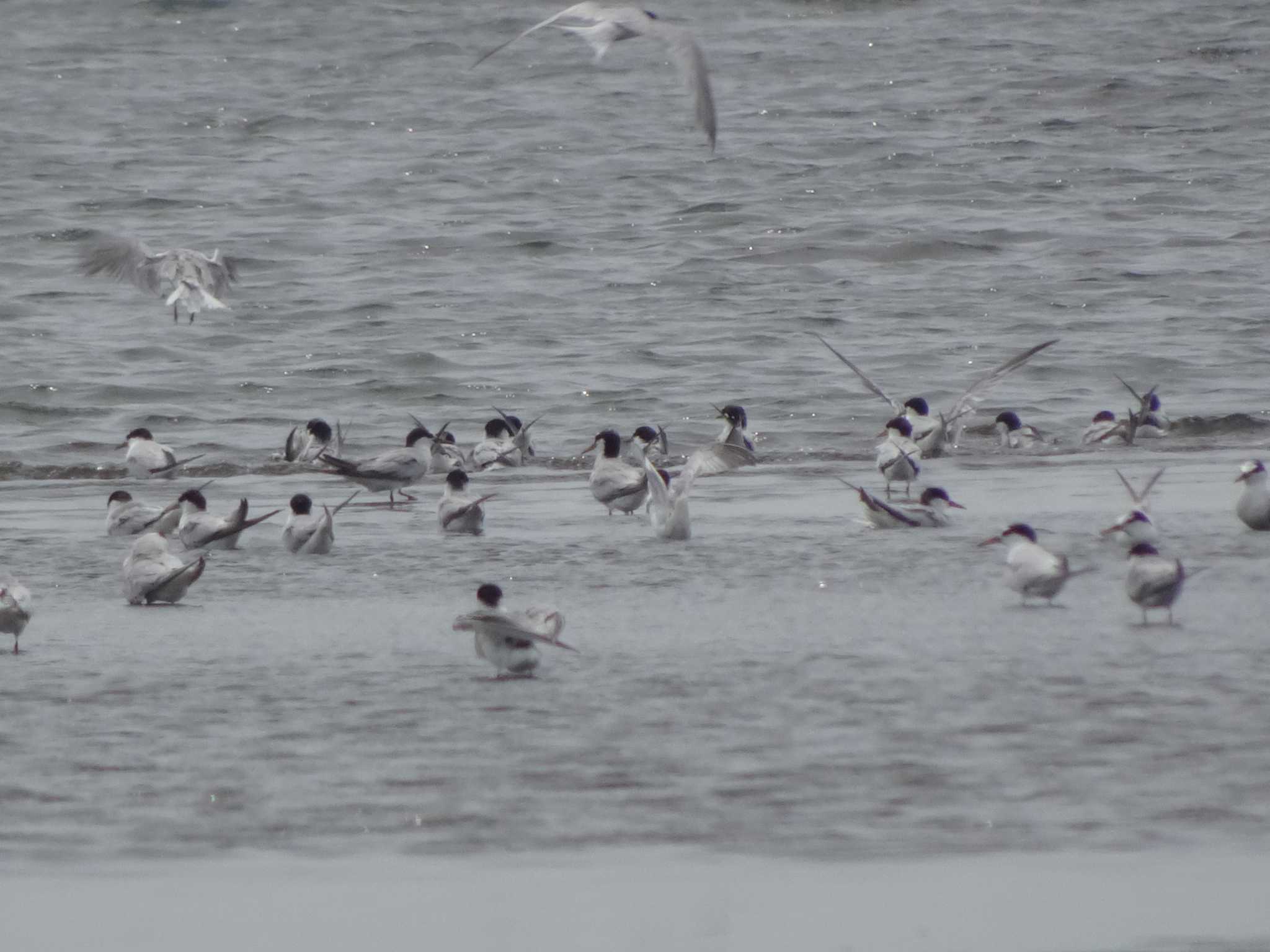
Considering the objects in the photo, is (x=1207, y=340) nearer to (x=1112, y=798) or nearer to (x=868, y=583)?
(x=868, y=583)

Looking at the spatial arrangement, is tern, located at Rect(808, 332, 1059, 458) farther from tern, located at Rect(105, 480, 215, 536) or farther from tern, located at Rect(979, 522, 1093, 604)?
tern, located at Rect(979, 522, 1093, 604)

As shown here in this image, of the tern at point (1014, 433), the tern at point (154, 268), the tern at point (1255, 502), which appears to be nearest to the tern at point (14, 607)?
the tern at point (1255, 502)

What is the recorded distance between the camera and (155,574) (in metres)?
10.3

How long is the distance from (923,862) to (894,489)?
952 cm

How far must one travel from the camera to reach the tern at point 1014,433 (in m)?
18.2

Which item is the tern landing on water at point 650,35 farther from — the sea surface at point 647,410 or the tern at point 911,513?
the sea surface at point 647,410

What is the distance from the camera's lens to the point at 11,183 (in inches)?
1444

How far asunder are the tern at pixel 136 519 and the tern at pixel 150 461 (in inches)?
139

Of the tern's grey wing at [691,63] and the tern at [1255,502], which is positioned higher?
the tern's grey wing at [691,63]

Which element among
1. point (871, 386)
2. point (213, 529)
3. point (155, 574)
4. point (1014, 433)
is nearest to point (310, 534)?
point (213, 529)

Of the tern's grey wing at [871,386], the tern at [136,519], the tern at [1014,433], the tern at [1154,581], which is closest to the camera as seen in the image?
the tern at [1154,581]

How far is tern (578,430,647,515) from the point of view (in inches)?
541

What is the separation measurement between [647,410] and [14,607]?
1229 centimetres

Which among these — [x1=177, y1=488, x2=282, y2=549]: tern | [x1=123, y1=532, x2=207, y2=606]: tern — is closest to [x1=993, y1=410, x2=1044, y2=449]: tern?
[x1=177, y1=488, x2=282, y2=549]: tern
